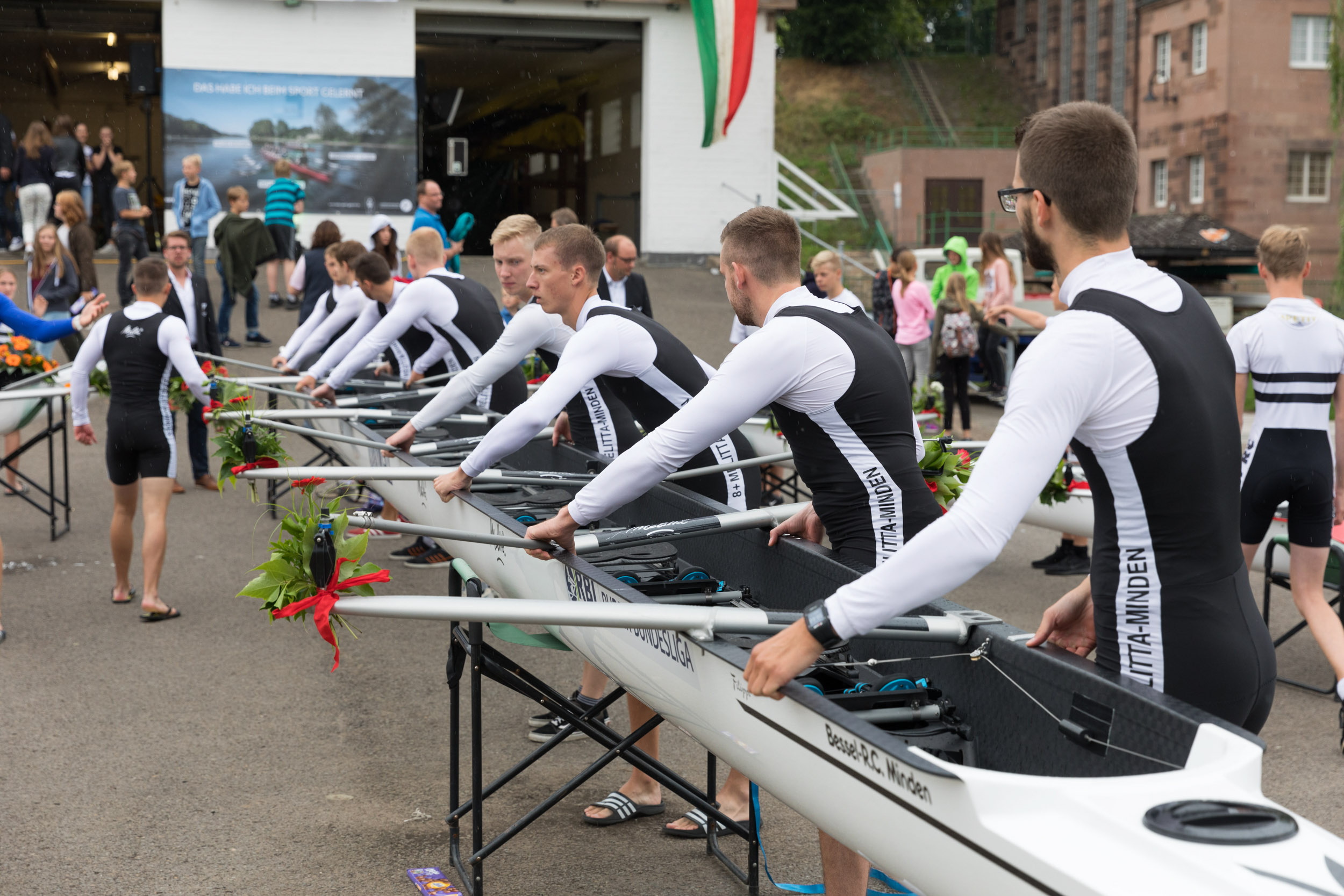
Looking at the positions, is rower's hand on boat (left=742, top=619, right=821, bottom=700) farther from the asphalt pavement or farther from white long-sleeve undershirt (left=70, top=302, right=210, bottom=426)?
white long-sleeve undershirt (left=70, top=302, right=210, bottom=426)

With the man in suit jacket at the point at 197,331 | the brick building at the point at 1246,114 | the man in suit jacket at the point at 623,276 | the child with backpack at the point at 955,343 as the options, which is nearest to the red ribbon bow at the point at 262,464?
the man in suit jacket at the point at 623,276

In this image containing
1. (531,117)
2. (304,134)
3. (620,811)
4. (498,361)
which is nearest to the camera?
(620,811)

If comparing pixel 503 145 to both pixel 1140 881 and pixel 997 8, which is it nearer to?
pixel 997 8

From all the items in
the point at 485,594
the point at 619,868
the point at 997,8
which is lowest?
the point at 619,868

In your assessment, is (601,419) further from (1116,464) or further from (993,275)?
(993,275)

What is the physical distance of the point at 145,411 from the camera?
23.4 feet

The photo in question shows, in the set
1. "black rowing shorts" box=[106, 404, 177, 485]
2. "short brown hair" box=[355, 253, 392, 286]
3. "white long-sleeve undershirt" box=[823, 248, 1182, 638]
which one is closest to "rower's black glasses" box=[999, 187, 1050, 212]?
"white long-sleeve undershirt" box=[823, 248, 1182, 638]

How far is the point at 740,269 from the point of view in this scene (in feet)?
12.3

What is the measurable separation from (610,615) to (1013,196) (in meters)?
1.21

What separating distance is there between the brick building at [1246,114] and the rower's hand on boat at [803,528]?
32.4 metres

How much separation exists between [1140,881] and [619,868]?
95.9 inches

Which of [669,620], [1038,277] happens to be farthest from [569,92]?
[669,620]

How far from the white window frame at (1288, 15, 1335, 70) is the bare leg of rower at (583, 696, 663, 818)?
3469 centimetres

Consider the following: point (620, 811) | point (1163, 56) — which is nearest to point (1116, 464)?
point (620, 811)
